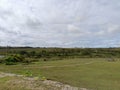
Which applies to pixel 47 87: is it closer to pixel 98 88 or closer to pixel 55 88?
pixel 55 88

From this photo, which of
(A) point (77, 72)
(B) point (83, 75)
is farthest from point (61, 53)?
(B) point (83, 75)

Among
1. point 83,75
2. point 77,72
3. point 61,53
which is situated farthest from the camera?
point 61,53

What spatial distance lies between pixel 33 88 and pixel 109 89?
712cm

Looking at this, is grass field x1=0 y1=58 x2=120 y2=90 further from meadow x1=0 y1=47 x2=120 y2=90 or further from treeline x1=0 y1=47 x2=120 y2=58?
treeline x1=0 y1=47 x2=120 y2=58

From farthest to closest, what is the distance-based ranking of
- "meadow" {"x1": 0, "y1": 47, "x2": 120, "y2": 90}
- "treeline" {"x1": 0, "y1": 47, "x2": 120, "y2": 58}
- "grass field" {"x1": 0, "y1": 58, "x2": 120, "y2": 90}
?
"treeline" {"x1": 0, "y1": 47, "x2": 120, "y2": 58}
"meadow" {"x1": 0, "y1": 47, "x2": 120, "y2": 90}
"grass field" {"x1": 0, "y1": 58, "x2": 120, "y2": 90}

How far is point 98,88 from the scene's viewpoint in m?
19.9

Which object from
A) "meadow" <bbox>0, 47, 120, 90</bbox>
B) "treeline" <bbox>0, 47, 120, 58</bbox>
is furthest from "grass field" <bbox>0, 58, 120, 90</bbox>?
"treeline" <bbox>0, 47, 120, 58</bbox>

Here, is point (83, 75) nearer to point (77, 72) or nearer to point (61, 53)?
point (77, 72)

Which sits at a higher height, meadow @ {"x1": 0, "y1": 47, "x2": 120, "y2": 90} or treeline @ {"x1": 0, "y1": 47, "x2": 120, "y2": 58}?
treeline @ {"x1": 0, "y1": 47, "x2": 120, "y2": 58}

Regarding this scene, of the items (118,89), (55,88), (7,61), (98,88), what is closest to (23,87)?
(55,88)

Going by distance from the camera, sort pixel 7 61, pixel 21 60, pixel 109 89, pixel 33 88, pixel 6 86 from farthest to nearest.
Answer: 1. pixel 21 60
2. pixel 7 61
3. pixel 109 89
4. pixel 6 86
5. pixel 33 88

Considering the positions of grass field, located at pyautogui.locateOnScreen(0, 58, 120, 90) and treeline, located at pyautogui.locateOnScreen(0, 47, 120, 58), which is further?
treeline, located at pyautogui.locateOnScreen(0, 47, 120, 58)

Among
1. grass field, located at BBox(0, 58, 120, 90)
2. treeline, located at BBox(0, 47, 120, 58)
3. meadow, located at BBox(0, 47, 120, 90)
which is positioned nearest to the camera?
grass field, located at BBox(0, 58, 120, 90)

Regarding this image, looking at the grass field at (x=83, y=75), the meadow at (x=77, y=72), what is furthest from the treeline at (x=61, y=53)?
the grass field at (x=83, y=75)
